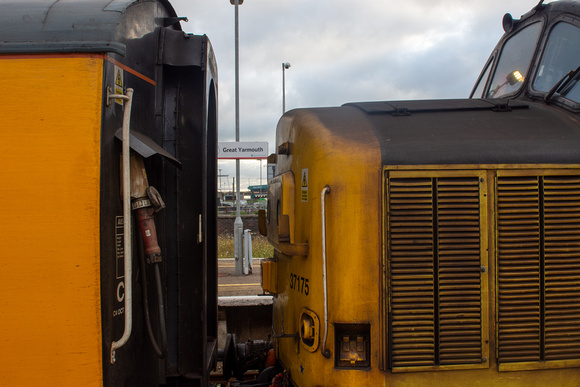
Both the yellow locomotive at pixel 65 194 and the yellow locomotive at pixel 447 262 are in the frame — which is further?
the yellow locomotive at pixel 447 262

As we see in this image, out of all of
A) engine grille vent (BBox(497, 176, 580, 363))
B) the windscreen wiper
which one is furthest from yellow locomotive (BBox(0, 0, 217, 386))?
the windscreen wiper

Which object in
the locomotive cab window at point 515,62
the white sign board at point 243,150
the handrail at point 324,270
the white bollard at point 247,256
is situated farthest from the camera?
the white bollard at point 247,256

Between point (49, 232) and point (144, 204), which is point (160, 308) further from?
point (49, 232)

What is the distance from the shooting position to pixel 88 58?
2.31m

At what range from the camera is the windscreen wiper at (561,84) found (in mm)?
3234

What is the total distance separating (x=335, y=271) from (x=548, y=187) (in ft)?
4.27

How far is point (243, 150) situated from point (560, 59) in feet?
26.7

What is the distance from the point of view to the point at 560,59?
3502mm

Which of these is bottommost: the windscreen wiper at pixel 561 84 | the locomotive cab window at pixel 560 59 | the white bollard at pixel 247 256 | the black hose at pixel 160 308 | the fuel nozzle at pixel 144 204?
the white bollard at pixel 247 256

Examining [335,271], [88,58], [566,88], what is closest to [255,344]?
[335,271]

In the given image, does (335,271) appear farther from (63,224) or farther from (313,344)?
(63,224)

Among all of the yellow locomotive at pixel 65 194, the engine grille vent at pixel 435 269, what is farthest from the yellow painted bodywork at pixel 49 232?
the engine grille vent at pixel 435 269

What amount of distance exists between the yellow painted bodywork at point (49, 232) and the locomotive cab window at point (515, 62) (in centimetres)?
329

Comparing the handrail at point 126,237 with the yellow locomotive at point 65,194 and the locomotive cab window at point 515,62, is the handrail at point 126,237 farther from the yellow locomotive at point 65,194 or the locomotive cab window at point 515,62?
the locomotive cab window at point 515,62
